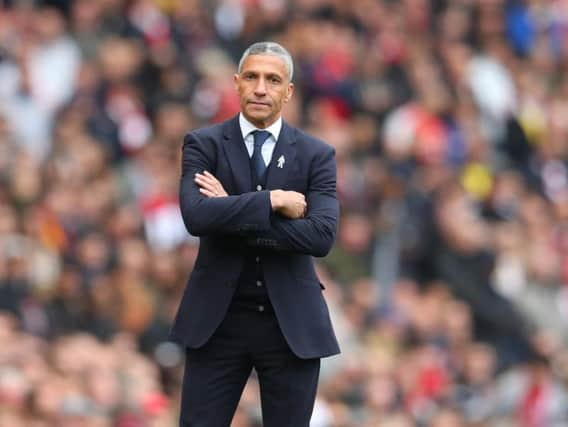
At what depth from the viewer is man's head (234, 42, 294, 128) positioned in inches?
287

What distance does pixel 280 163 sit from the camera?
7.40 meters

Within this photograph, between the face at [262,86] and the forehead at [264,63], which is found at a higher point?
Answer: the forehead at [264,63]

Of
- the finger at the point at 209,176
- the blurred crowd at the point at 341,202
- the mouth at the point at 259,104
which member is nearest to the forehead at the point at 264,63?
the mouth at the point at 259,104

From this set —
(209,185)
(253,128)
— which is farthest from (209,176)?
(253,128)

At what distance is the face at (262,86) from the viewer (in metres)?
7.28

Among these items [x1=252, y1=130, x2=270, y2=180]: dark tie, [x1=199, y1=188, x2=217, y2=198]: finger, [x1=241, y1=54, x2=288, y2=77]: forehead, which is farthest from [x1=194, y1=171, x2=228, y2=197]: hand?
[x1=241, y1=54, x2=288, y2=77]: forehead

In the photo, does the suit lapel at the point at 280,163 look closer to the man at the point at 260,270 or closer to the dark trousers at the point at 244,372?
the man at the point at 260,270

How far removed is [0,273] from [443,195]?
15.8ft

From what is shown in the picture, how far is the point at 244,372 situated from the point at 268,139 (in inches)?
A: 40.1

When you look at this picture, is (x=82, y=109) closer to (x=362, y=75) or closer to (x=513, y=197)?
(x=362, y=75)

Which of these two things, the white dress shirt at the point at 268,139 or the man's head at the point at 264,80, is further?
the white dress shirt at the point at 268,139

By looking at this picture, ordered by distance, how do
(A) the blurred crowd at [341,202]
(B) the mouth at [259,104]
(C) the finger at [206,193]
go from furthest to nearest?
1. (A) the blurred crowd at [341,202]
2. (B) the mouth at [259,104]
3. (C) the finger at [206,193]

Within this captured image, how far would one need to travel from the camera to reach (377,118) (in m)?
16.0

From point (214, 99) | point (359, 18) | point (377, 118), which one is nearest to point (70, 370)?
point (214, 99)
